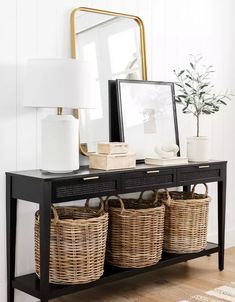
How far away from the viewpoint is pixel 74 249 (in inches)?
111

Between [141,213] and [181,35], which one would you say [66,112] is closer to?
[141,213]

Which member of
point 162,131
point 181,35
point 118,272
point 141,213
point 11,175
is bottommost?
point 118,272

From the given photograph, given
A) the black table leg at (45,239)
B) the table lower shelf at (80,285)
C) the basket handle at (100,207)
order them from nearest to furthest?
the black table leg at (45,239)
the table lower shelf at (80,285)
the basket handle at (100,207)

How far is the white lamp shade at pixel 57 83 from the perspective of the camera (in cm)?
269

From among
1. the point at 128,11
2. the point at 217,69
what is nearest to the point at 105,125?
the point at 128,11

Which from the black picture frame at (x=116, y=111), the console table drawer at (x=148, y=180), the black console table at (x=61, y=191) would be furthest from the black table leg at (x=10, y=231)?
the black picture frame at (x=116, y=111)

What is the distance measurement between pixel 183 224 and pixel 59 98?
1.35m

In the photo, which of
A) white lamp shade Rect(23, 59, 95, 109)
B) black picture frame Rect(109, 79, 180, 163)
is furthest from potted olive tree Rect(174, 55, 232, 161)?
white lamp shade Rect(23, 59, 95, 109)

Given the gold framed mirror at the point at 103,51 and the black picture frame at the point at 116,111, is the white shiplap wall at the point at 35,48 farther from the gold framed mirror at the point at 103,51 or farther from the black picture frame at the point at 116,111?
the black picture frame at the point at 116,111

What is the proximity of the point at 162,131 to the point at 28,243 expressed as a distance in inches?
Answer: 50.0

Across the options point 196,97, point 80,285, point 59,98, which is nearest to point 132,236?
point 80,285

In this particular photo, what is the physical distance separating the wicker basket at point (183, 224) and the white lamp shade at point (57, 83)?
110 cm

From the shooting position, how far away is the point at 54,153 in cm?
285

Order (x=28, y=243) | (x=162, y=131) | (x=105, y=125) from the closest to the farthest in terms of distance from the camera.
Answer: (x=28, y=243), (x=105, y=125), (x=162, y=131)
